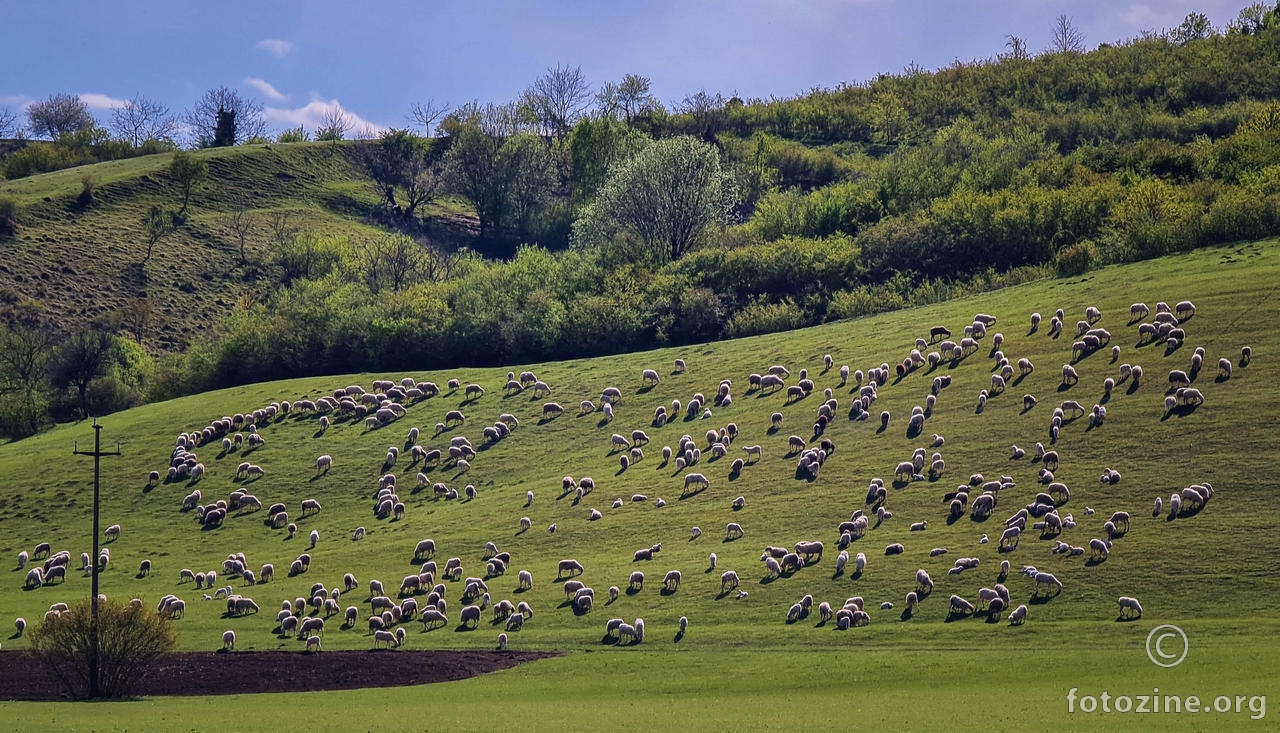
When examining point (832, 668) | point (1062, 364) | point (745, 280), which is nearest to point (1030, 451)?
point (1062, 364)

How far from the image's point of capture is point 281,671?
40.1 meters

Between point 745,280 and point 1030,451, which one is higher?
point 745,280

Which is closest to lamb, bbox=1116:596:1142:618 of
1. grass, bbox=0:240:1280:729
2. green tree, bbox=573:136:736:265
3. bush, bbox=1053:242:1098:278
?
grass, bbox=0:240:1280:729

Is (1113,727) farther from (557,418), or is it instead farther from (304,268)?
(304,268)

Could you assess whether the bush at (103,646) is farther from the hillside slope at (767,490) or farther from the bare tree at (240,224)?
the bare tree at (240,224)

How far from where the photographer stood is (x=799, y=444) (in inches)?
2291

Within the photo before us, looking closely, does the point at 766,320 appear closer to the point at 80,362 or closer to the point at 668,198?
the point at 668,198

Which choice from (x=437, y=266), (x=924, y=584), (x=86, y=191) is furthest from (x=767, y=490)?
(x=86, y=191)

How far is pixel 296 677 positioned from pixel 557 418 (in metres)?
33.6

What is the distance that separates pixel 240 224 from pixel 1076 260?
106 meters

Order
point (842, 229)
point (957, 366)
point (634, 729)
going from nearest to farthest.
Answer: point (634, 729)
point (957, 366)
point (842, 229)

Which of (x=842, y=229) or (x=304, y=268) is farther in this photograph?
(x=304, y=268)

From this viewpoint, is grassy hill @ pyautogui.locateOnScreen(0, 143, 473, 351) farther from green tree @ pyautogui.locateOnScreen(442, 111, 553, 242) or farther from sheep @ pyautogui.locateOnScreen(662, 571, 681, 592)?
sheep @ pyautogui.locateOnScreen(662, 571, 681, 592)

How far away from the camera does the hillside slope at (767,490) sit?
4066cm
